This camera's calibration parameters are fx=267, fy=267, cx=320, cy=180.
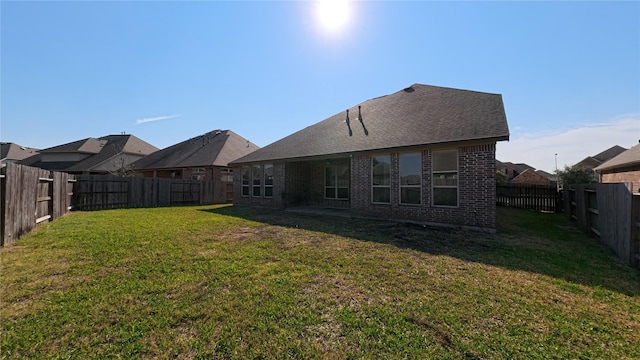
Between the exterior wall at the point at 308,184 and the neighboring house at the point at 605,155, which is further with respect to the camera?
the neighboring house at the point at 605,155

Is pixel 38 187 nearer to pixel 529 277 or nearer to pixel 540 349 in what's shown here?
pixel 540 349

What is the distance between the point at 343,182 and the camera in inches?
568

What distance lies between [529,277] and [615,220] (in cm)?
344

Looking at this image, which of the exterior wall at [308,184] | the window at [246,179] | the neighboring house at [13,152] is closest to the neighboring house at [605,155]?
the exterior wall at [308,184]

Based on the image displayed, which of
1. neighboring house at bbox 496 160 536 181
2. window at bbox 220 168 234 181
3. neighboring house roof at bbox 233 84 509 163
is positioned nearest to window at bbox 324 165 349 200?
neighboring house roof at bbox 233 84 509 163

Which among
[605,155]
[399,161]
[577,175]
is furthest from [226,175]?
[605,155]

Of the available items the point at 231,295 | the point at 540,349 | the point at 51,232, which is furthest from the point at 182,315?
the point at 51,232

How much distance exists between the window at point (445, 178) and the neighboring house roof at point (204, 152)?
1591cm

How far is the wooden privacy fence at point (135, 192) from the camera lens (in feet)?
46.5

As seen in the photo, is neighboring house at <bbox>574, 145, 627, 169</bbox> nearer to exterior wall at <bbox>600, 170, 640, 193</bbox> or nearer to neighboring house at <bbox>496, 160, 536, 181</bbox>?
neighboring house at <bbox>496, 160, 536, 181</bbox>

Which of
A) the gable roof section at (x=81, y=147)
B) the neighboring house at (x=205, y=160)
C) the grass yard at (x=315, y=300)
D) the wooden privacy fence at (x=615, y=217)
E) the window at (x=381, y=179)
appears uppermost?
the gable roof section at (x=81, y=147)

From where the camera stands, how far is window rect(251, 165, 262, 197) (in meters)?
15.6

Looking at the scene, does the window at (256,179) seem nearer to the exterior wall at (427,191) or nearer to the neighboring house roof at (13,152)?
the exterior wall at (427,191)

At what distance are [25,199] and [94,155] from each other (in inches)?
1255
